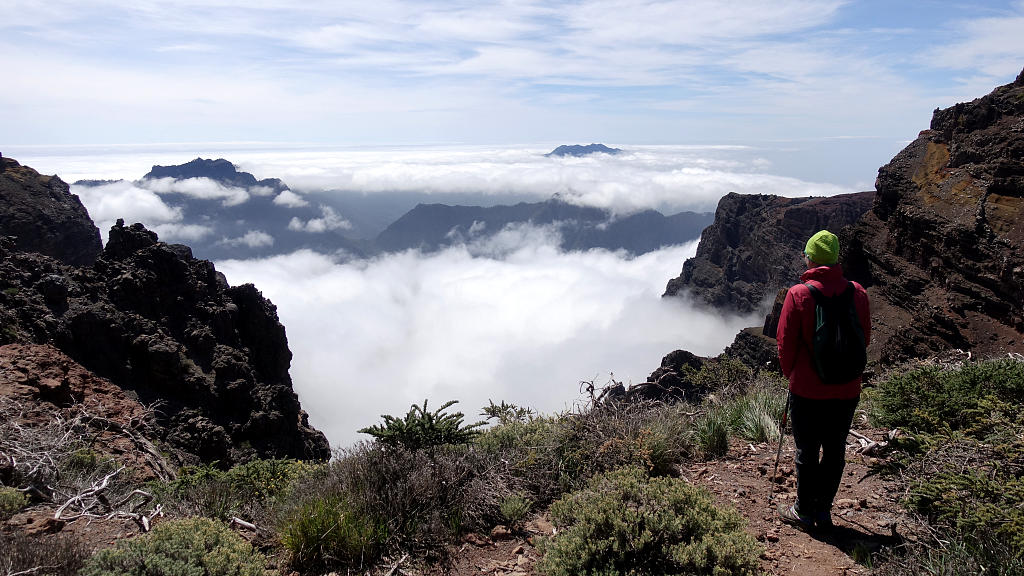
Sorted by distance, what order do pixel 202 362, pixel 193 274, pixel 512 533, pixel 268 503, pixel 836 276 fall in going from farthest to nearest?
pixel 193 274
pixel 202 362
pixel 268 503
pixel 512 533
pixel 836 276

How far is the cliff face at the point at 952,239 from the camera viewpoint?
18281 millimetres

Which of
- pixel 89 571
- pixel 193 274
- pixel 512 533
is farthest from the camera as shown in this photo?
pixel 193 274

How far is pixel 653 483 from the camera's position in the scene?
3521 mm

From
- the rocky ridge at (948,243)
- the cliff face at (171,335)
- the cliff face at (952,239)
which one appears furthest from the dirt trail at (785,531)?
the cliff face at (952,239)

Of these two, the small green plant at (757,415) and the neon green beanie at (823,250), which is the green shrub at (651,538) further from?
the small green plant at (757,415)

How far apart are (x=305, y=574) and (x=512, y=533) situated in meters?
1.43

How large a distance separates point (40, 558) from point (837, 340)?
434 centimetres

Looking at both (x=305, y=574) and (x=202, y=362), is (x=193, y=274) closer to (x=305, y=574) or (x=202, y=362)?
(x=202, y=362)

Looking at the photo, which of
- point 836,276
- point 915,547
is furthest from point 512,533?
point 836,276

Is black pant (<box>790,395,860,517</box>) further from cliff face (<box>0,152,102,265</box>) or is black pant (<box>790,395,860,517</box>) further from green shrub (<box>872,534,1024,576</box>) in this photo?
cliff face (<box>0,152,102,265</box>)

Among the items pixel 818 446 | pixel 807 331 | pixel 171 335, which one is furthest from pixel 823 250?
pixel 171 335

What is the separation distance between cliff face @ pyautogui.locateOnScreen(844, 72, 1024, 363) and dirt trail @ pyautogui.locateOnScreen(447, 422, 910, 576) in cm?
1536

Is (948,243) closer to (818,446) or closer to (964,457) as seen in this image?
(964,457)

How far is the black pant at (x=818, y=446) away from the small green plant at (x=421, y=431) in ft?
9.05
